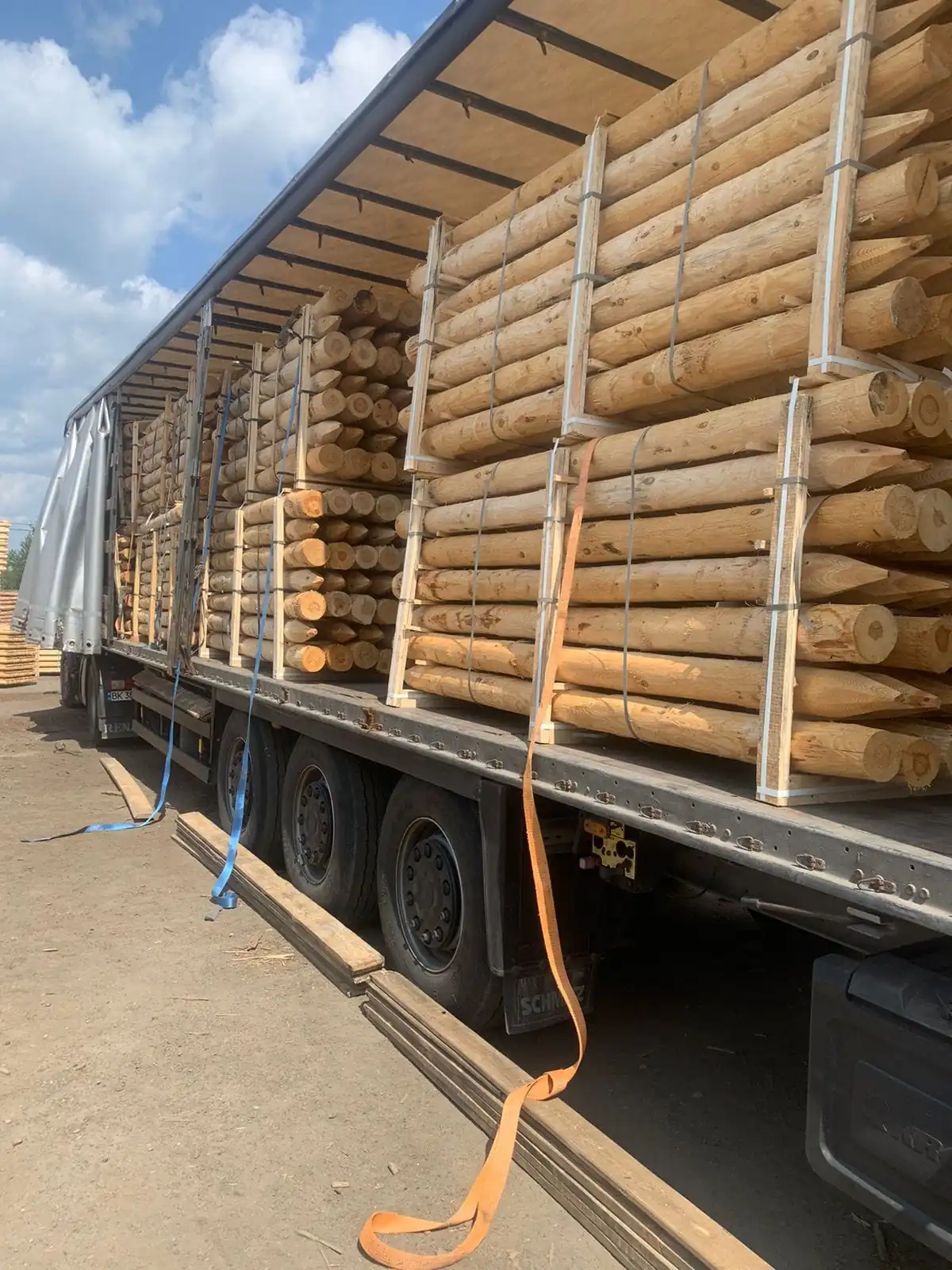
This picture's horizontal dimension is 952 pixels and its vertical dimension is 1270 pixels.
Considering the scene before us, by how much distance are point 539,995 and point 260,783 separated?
3.71m

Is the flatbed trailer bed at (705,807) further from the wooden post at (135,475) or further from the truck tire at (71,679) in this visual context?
the truck tire at (71,679)

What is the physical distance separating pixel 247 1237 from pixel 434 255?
15.2 feet

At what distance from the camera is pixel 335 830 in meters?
6.02

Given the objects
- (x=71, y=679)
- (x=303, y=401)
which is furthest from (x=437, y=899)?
(x=71, y=679)

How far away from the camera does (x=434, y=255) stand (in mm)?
5328

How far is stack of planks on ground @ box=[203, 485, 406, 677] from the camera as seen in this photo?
22.2ft

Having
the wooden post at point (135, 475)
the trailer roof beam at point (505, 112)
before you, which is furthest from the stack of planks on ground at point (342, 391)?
the wooden post at point (135, 475)

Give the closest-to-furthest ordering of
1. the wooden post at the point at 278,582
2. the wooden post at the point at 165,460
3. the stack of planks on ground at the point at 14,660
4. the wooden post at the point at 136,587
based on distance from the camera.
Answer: the wooden post at the point at 278,582, the wooden post at the point at 165,460, the wooden post at the point at 136,587, the stack of planks on ground at the point at 14,660

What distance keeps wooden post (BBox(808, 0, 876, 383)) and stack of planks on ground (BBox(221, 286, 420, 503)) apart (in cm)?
427

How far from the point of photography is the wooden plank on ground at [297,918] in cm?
510

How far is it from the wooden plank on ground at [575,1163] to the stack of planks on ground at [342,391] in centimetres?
381

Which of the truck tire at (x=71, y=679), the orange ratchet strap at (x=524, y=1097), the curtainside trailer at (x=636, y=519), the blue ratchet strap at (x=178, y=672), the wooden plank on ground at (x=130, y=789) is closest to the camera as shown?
the curtainside trailer at (x=636, y=519)

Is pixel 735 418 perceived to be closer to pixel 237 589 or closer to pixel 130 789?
pixel 237 589

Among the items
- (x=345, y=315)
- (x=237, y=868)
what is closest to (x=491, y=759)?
(x=237, y=868)
